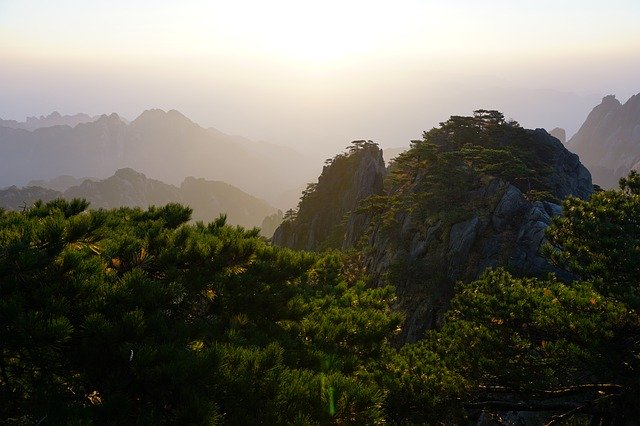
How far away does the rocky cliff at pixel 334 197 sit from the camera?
6736cm

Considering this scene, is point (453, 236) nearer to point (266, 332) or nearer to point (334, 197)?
point (266, 332)

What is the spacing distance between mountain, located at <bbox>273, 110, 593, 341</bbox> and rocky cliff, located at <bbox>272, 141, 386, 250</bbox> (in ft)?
40.0

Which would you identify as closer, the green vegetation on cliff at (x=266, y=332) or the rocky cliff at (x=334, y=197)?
the green vegetation on cliff at (x=266, y=332)

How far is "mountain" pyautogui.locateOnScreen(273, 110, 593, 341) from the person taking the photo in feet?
93.5

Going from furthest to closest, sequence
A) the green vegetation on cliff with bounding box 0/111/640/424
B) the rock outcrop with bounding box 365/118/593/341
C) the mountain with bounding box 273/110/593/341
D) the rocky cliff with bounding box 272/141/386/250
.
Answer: the rocky cliff with bounding box 272/141/386/250 < the mountain with bounding box 273/110/593/341 < the rock outcrop with bounding box 365/118/593/341 < the green vegetation on cliff with bounding box 0/111/640/424

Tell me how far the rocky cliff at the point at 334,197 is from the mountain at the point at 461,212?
1218 cm

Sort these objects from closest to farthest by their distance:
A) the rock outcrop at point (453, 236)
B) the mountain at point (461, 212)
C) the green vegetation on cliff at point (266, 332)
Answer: the green vegetation on cliff at point (266, 332)
the rock outcrop at point (453, 236)
the mountain at point (461, 212)

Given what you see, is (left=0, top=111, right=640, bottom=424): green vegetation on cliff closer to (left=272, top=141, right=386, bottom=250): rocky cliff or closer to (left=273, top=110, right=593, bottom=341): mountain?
(left=273, top=110, right=593, bottom=341): mountain

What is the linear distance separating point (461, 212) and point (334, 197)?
1742 inches

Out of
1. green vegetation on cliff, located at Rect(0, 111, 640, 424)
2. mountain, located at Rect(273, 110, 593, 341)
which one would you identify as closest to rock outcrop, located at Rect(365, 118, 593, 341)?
mountain, located at Rect(273, 110, 593, 341)

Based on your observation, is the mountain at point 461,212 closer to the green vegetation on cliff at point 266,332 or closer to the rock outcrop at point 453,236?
the rock outcrop at point 453,236

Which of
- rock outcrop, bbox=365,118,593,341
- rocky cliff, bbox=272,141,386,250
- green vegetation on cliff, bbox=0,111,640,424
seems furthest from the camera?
rocky cliff, bbox=272,141,386,250

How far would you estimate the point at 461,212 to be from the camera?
1284 inches

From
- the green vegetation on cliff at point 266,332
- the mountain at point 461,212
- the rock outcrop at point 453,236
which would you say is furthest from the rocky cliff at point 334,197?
the green vegetation on cliff at point 266,332
